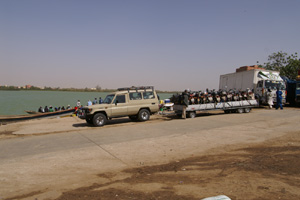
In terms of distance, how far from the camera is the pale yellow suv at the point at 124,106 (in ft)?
40.5

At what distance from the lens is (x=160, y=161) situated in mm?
5926

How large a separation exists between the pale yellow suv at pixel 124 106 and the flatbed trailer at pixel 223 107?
6.83 ft

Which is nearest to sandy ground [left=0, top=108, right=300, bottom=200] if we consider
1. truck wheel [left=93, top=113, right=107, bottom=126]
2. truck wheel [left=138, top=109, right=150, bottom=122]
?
truck wheel [left=93, top=113, right=107, bottom=126]

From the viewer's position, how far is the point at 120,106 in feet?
42.3

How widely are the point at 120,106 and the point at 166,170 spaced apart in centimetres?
817

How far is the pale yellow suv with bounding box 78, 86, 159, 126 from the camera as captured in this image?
40.5 ft

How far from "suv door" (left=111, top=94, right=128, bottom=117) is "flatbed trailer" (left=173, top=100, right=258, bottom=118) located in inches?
143

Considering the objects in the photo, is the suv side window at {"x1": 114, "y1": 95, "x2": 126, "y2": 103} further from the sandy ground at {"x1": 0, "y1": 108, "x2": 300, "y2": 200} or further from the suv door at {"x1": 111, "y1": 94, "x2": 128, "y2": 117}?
the sandy ground at {"x1": 0, "y1": 108, "x2": 300, "y2": 200}

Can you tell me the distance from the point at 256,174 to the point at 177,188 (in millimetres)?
1818

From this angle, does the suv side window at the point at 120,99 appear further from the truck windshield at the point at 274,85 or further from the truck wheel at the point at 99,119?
the truck windshield at the point at 274,85

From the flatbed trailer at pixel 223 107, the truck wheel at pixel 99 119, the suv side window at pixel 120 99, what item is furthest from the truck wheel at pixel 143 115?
the truck wheel at pixel 99 119

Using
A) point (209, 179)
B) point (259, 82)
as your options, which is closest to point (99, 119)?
point (209, 179)

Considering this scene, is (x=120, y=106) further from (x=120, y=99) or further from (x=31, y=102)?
(x=31, y=102)

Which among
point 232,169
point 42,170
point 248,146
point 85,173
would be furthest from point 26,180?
point 248,146
